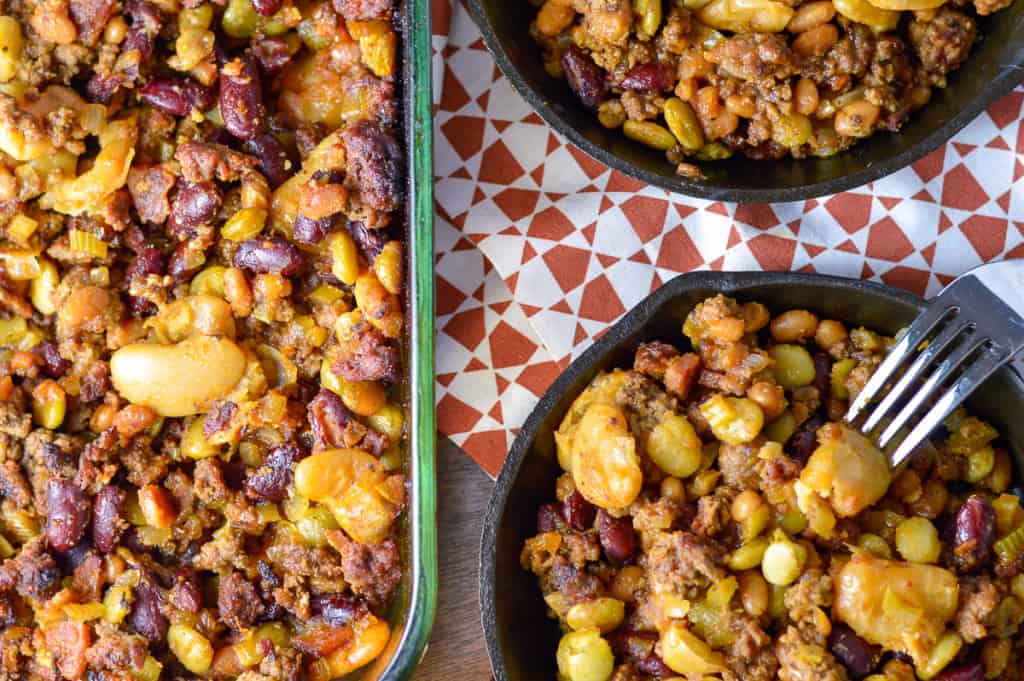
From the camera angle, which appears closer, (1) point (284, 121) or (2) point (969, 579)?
(2) point (969, 579)

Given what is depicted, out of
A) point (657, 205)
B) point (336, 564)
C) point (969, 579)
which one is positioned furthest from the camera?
point (657, 205)

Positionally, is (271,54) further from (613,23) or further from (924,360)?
(924,360)

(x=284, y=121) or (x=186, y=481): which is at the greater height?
(x=284, y=121)

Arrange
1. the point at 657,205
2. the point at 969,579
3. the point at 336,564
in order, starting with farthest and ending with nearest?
the point at 657,205 < the point at 336,564 < the point at 969,579

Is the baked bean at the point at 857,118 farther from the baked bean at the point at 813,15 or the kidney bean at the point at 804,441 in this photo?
the kidney bean at the point at 804,441

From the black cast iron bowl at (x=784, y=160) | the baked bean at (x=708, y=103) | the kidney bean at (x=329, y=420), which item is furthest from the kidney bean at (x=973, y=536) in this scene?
the kidney bean at (x=329, y=420)

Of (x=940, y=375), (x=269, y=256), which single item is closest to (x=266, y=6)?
(x=269, y=256)

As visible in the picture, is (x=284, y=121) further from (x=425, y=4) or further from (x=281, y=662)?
(x=281, y=662)

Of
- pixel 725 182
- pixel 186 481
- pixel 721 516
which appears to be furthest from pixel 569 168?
pixel 186 481

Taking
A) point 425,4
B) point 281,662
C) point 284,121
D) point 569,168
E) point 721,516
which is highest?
point 425,4
